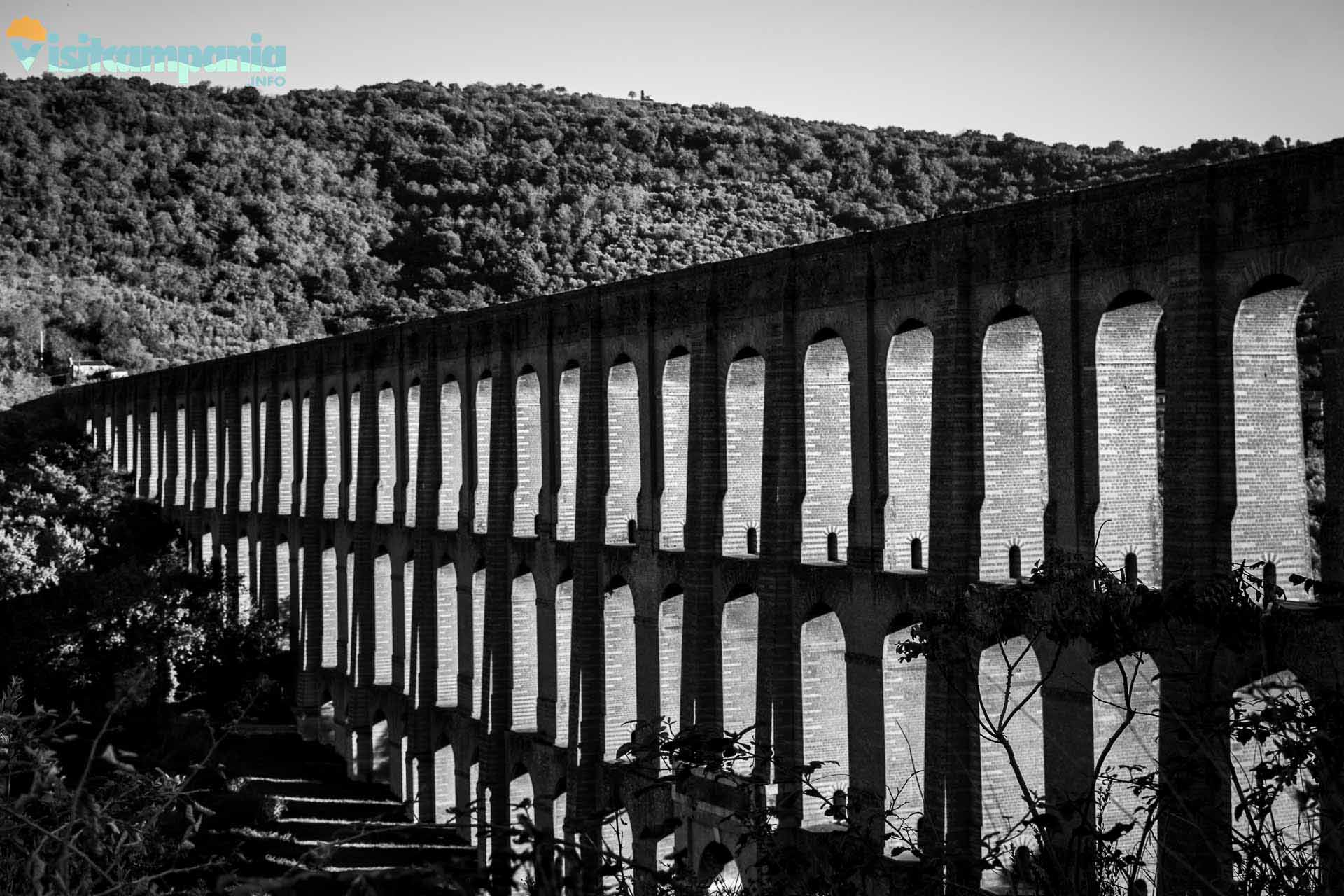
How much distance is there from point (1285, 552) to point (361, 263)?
64.0 meters

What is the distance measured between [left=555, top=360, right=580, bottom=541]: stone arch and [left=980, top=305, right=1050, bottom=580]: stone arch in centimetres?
1021

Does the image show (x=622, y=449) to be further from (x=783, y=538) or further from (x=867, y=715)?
(x=867, y=715)

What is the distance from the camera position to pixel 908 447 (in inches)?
714

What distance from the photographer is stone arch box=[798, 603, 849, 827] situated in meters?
19.0

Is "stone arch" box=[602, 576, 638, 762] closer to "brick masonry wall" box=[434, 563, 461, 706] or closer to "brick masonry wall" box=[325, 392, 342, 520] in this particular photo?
"brick masonry wall" box=[434, 563, 461, 706]

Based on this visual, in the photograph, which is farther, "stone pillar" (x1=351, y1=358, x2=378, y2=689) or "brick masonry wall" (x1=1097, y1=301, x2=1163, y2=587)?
"stone pillar" (x1=351, y1=358, x2=378, y2=689)

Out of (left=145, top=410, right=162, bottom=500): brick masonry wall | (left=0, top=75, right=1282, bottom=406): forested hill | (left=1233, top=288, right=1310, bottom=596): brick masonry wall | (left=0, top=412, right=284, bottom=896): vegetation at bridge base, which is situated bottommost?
(left=0, top=412, right=284, bottom=896): vegetation at bridge base

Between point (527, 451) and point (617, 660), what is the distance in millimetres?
5105

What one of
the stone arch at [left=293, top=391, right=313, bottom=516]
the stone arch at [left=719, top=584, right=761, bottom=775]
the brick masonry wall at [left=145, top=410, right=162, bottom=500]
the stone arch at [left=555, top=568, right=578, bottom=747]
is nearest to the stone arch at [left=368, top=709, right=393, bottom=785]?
the stone arch at [left=293, top=391, right=313, bottom=516]

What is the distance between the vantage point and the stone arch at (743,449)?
21203 millimetres

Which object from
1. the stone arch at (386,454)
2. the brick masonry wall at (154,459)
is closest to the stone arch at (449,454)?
the stone arch at (386,454)

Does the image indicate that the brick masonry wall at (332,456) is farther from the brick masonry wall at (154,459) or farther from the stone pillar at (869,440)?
the stone pillar at (869,440)

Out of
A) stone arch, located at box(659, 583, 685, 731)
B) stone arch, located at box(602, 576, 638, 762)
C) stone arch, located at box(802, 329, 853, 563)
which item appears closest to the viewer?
stone arch, located at box(802, 329, 853, 563)

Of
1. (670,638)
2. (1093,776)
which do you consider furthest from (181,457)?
(1093,776)
